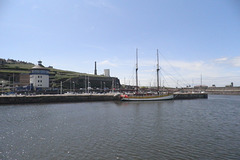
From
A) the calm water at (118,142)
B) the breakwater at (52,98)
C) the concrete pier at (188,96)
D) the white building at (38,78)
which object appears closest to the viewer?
the calm water at (118,142)

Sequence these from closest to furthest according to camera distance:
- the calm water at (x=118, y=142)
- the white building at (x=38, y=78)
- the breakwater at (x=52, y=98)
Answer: the calm water at (x=118, y=142) → the breakwater at (x=52, y=98) → the white building at (x=38, y=78)

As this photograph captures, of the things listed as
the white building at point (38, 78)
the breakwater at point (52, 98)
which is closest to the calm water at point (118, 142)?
the breakwater at point (52, 98)

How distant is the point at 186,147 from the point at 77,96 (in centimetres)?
5232

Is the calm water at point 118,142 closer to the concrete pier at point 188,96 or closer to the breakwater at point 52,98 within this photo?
the breakwater at point 52,98

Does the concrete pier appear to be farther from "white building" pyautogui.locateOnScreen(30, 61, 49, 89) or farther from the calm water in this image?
"white building" pyautogui.locateOnScreen(30, 61, 49, 89)

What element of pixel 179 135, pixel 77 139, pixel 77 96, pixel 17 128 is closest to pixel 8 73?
pixel 77 96

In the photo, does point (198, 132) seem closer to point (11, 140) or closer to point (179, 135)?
point (179, 135)

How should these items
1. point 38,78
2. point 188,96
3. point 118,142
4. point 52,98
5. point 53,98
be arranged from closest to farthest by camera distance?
1. point 118,142
2. point 52,98
3. point 53,98
4. point 38,78
5. point 188,96

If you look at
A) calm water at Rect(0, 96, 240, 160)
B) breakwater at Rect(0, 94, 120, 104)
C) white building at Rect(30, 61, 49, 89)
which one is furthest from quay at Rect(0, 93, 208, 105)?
calm water at Rect(0, 96, 240, 160)

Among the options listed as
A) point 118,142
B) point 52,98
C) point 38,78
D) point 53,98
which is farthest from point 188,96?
point 118,142

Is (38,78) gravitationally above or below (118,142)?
above

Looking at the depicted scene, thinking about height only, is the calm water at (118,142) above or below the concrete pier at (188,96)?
below

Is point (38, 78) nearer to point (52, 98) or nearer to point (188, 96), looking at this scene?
point (52, 98)

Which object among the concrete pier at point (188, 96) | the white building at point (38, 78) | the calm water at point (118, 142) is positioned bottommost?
the calm water at point (118, 142)
